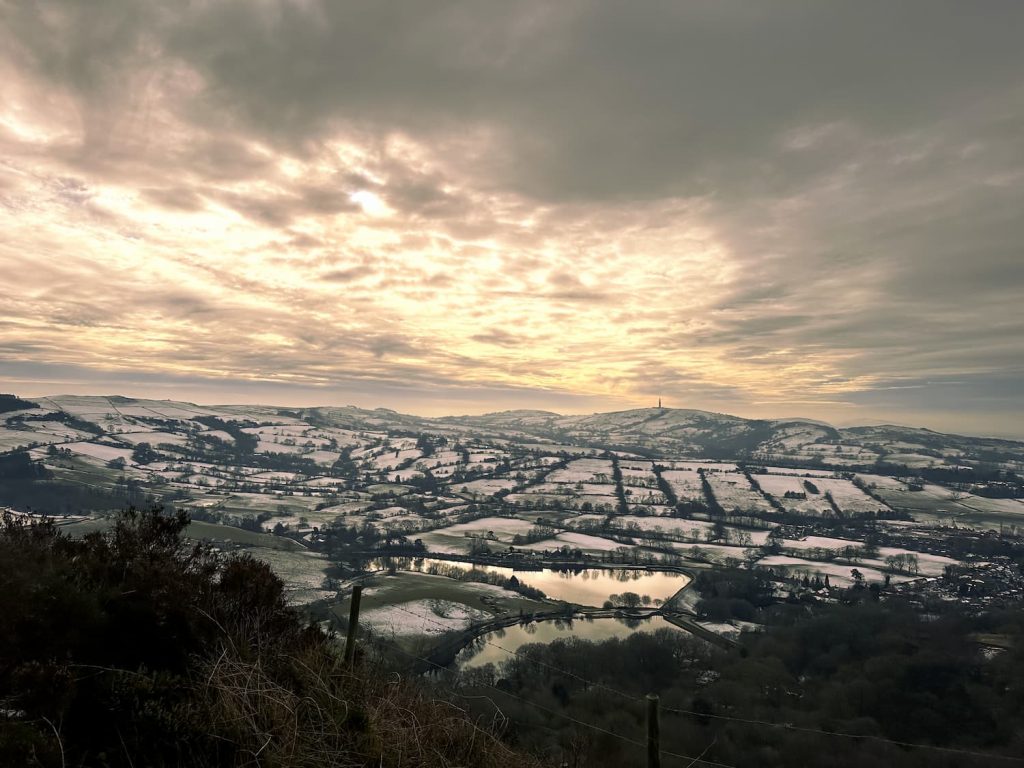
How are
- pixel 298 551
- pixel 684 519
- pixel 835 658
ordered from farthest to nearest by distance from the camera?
1. pixel 684 519
2. pixel 298 551
3. pixel 835 658

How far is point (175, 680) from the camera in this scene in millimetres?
7457

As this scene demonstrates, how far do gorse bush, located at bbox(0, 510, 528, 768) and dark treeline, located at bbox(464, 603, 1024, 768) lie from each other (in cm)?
2882

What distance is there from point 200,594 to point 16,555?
3.27 metres

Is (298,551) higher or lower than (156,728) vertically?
lower

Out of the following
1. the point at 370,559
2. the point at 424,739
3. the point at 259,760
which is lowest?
the point at 370,559

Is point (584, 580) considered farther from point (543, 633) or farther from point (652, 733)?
point (652, 733)

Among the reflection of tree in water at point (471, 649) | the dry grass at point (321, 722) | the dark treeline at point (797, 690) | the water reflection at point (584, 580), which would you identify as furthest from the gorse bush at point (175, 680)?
the water reflection at point (584, 580)

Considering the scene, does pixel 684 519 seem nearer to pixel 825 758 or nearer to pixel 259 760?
pixel 825 758

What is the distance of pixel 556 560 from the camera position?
12250 cm

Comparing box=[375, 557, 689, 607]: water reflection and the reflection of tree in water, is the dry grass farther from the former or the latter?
box=[375, 557, 689, 607]: water reflection

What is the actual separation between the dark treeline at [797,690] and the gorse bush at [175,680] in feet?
94.5

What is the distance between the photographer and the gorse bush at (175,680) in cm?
627

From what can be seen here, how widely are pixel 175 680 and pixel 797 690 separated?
68.8 meters

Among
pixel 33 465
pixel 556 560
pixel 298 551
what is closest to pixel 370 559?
pixel 298 551
